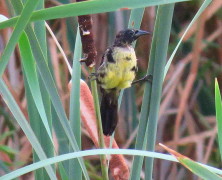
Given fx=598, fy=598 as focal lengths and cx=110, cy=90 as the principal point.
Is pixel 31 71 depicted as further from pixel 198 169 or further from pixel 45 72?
pixel 198 169

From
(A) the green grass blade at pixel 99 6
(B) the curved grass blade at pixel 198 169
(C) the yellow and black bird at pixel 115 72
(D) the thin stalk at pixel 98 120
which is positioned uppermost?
(C) the yellow and black bird at pixel 115 72

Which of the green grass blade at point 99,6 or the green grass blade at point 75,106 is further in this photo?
the green grass blade at point 75,106

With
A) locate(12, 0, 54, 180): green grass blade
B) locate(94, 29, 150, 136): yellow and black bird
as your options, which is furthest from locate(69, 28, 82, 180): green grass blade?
locate(94, 29, 150, 136): yellow and black bird

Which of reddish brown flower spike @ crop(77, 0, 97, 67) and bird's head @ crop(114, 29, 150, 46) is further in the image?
bird's head @ crop(114, 29, 150, 46)

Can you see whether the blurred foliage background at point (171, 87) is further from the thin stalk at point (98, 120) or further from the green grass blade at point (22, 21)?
the green grass blade at point (22, 21)

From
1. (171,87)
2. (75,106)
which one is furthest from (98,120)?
(171,87)

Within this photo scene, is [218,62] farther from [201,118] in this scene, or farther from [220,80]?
[201,118]

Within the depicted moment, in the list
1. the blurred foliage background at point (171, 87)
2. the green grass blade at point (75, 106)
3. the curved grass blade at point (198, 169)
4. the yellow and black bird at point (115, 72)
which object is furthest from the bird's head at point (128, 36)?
the blurred foliage background at point (171, 87)

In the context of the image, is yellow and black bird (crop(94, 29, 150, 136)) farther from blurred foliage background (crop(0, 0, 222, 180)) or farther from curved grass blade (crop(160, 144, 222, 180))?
blurred foliage background (crop(0, 0, 222, 180))
